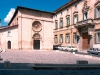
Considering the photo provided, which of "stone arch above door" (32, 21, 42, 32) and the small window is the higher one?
"stone arch above door" (32, 21, 42, 32)

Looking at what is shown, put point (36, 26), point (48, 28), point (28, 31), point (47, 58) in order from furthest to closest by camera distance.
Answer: point (48, 28), point (36, 26), point (28, 31), point (47, 58)

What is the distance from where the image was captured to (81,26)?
30.9 metres

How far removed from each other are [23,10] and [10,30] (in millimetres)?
5557

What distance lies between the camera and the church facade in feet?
94.4

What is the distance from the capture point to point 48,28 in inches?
1419

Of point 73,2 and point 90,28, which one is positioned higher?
point 73,2

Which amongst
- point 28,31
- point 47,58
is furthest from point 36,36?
point 47,58

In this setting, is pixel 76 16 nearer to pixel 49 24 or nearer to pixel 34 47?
pixel 49 24

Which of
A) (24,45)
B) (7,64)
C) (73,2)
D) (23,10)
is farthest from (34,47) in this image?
(7,64)

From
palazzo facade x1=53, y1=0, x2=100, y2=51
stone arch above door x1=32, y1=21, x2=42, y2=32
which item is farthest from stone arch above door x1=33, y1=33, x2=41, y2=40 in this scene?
palazzo facade x1=53, y1=0, x2=100, y2=51

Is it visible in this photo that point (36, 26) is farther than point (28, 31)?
Yes

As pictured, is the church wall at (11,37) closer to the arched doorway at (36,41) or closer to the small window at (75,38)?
the arched doorway at (36,41)

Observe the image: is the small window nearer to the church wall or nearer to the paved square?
the paved square

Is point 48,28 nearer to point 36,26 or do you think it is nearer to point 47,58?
point 36,26
